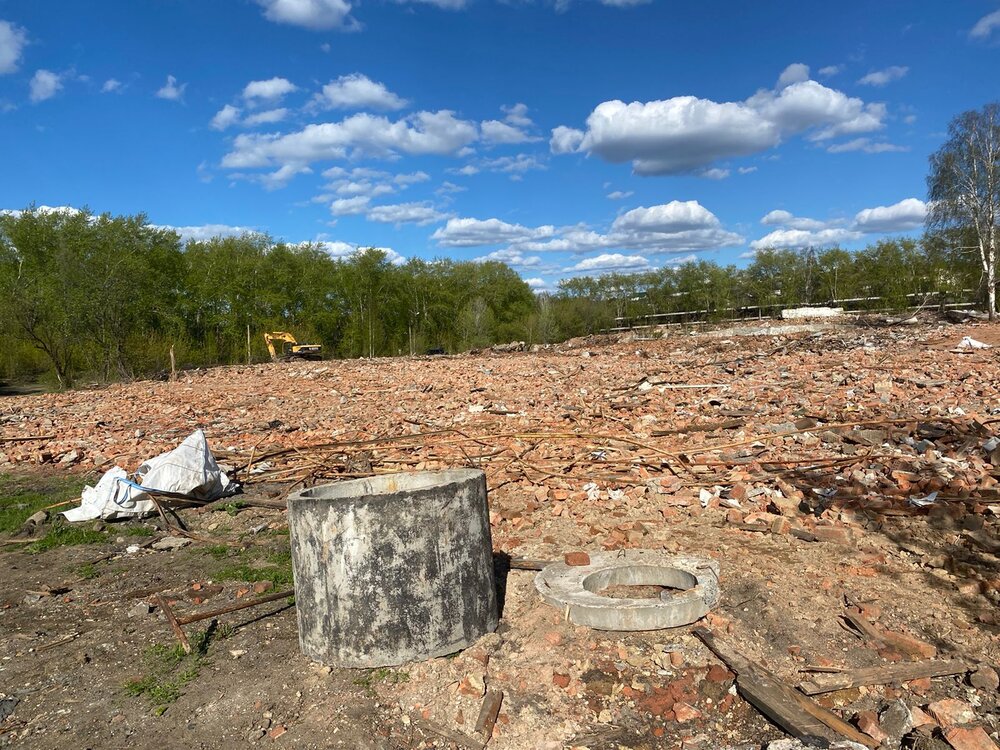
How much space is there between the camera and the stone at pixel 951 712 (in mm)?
2744

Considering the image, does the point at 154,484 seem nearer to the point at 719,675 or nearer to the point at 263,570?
the point at 263,570

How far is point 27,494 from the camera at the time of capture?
7711 millimetres

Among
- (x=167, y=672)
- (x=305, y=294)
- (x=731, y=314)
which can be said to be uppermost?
(x=305, y=294)

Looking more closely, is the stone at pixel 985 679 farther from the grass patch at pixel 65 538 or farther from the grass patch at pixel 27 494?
the grass patch at pixel 27 494

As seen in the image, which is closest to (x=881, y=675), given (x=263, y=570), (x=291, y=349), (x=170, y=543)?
(x=263, y=570)

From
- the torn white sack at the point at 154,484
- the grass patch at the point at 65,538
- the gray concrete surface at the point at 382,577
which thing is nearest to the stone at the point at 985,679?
the gray concrete surface at the point at 382,577

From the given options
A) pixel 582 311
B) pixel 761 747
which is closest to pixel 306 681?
pixel 761 747

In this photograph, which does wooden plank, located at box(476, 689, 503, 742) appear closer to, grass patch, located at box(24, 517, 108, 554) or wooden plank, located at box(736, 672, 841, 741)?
wooden plank, located at box(736, 672, 841, 741)

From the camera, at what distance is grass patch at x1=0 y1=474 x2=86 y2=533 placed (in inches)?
260

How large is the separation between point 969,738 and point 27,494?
8721mm

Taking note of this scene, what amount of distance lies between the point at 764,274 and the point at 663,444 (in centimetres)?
4707

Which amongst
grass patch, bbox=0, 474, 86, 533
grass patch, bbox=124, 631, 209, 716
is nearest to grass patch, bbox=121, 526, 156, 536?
grass patch, bbox=0, 474, 86, 533

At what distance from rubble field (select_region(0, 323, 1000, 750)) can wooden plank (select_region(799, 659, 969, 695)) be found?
0.09ft

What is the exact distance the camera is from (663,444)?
7473mm
